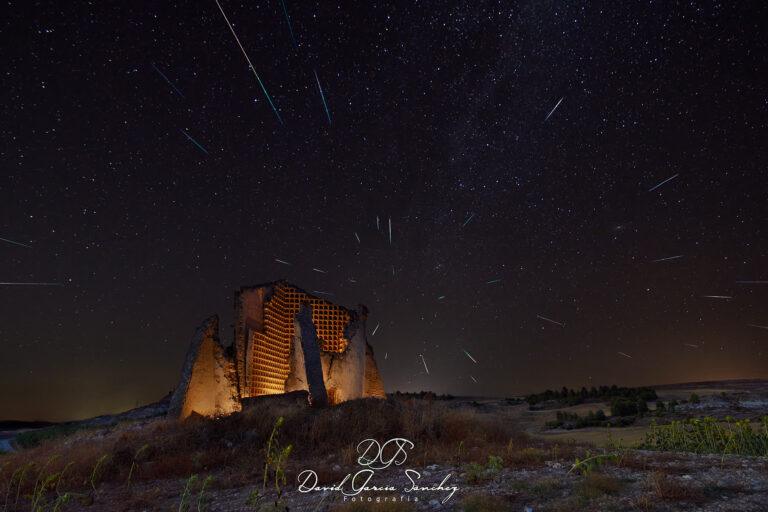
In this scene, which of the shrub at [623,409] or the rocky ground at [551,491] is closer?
the rocky ground at [551,491]

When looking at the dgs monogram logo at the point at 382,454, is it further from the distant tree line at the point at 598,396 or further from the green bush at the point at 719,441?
the distant tree line at the point at 598,396

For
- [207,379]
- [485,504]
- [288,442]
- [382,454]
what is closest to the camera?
[485,504]

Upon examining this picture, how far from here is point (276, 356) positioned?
17250 millimetres

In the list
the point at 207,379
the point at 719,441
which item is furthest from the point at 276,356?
the point at 719,441

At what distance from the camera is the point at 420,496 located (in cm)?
514

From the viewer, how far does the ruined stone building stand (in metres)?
13.8

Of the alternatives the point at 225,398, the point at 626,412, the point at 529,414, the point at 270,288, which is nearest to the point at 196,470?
the point at 225,398

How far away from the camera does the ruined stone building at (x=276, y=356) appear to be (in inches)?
543

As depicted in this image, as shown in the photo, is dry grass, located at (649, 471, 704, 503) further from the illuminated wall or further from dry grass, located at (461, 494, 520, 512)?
the illuminated wall

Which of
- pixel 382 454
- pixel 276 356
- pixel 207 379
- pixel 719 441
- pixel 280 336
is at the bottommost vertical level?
pixel 719 441

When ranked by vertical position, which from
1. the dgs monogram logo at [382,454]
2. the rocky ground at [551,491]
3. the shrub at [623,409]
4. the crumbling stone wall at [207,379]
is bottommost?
the shrub at [623,409]

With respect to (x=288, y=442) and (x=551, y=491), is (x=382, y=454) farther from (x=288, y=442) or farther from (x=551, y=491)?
(x=551, y=491)

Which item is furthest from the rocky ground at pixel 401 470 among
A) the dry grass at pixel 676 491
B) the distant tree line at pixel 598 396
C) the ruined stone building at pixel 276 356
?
the distant tree line at pixel 598 396

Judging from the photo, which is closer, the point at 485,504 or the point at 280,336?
the point at 485,504
